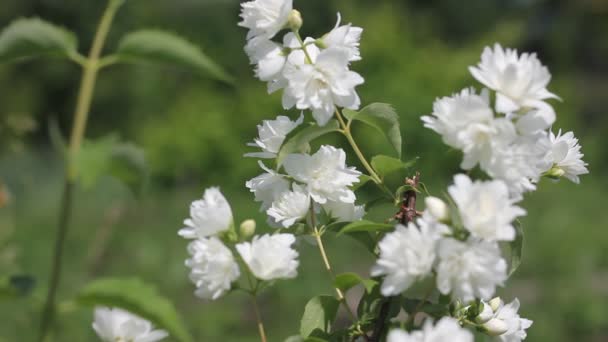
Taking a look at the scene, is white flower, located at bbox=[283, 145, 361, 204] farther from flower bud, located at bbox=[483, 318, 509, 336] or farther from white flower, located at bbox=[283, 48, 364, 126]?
flower bud, located at bbox=[483, 318, 509, 336]

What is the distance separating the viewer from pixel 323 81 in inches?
35.6

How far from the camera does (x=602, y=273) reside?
510cm

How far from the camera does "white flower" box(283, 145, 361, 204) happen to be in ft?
3.19

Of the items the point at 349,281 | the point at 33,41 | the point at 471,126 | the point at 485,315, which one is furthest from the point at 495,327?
the point at 33,41

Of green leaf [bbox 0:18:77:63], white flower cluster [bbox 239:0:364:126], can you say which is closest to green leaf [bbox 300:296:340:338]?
white flower cluster [bbox 239:0:364:126]

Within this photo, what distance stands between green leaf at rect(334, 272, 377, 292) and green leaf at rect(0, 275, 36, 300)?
37 centimetres

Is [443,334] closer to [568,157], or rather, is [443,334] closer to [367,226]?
[367,226]

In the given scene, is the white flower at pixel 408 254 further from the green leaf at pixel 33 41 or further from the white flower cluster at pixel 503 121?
the green leaf at pixel 33 41

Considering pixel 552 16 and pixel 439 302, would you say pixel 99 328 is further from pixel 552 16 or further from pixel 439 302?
pixel 552 16

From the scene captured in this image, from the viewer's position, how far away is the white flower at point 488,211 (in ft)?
2.58

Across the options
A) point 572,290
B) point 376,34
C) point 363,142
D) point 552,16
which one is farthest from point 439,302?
point 552,16

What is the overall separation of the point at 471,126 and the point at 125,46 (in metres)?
0.48

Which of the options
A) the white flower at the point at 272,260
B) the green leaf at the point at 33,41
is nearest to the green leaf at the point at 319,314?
the white flower at the point at 272,260

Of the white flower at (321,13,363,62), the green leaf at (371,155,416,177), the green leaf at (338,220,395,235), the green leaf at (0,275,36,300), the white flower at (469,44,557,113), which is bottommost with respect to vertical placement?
the green leaf at (338,220,395,235)
